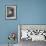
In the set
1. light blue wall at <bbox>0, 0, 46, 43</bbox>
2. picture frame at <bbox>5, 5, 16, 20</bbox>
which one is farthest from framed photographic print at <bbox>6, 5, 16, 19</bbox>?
light blue wall at <bbox>0, 0, 46, 43</bbox>

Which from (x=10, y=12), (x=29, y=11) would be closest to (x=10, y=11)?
(x=10, y=12)

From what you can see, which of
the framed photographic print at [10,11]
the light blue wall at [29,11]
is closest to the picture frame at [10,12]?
the framed photographic print at [10,11]

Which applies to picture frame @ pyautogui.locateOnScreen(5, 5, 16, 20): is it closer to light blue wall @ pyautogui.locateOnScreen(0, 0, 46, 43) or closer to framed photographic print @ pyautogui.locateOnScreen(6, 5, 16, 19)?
framed photographic print @ pyautogui.locateOnScreen(6, 5, 16, 19)

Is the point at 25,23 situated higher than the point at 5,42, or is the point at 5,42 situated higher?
the point at 25,23

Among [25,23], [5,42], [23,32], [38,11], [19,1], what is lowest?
[5,42]

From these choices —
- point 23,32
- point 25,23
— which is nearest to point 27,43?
point 23,32

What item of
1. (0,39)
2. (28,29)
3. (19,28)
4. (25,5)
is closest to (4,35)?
(0,39)

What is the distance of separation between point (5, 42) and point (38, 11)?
146cm

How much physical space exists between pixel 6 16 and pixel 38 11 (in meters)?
1.04

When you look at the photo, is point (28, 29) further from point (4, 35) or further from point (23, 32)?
point (4, 35)

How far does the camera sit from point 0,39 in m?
4.25

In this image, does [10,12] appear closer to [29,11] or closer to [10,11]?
[10,11]

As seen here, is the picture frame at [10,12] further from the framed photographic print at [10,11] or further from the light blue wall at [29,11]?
the light blue wall at [29,11]

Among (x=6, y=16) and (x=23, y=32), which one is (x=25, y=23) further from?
→ (x=6, y=16)
